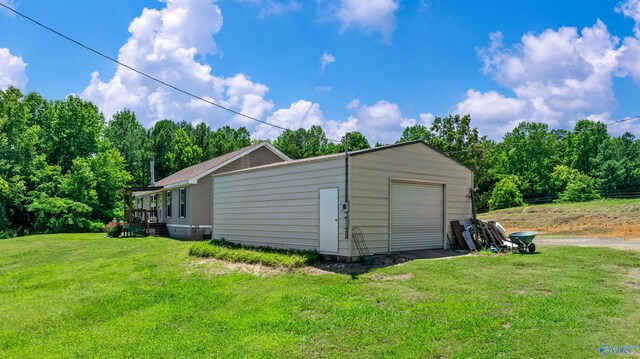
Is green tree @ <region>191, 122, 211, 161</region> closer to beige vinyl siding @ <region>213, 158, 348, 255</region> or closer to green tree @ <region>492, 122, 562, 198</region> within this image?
beige vinyl siding @ <region>213, 158, 348, 255</region>

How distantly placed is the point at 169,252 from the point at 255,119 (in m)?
5.57

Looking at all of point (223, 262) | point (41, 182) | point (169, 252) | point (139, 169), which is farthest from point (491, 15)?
point (139, 169)

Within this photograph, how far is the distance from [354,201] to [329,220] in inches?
32.6

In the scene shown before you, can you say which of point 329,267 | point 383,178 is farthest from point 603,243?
point 329,267

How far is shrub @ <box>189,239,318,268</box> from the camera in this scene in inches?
392

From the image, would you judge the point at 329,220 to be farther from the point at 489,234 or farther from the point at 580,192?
the point at 580,192

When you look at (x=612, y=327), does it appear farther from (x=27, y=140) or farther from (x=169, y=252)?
(x=27, y=140)

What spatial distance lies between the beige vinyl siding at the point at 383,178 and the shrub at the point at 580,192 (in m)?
35.3

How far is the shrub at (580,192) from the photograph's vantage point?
41.2 meters

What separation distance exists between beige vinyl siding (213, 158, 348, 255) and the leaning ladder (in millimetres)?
286

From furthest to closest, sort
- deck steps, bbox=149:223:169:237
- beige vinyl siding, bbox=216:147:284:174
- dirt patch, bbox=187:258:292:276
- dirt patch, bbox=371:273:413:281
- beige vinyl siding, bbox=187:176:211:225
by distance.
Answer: deck steps, bbox=149:223:169:237
beige vinyl siding, bbox=216:147:284:174
beige vinyl siding, bbox=187:176:211:225
dirt patch, bbox=187:258:292:276
dirt patch, bbox=371:273:413:281

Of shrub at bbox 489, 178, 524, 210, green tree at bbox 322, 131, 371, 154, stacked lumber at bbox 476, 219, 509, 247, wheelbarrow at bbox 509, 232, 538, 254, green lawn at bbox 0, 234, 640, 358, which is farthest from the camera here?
green tree at bbox 322, 131, 371, 154

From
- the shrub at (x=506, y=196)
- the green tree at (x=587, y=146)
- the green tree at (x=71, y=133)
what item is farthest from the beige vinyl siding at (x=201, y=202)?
the green tree at (x=587, y=146)

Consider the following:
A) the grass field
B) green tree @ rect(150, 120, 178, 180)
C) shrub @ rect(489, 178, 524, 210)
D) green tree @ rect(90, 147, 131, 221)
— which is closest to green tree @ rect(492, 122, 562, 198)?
shrub @ rect(489, 178, 524, 210)
